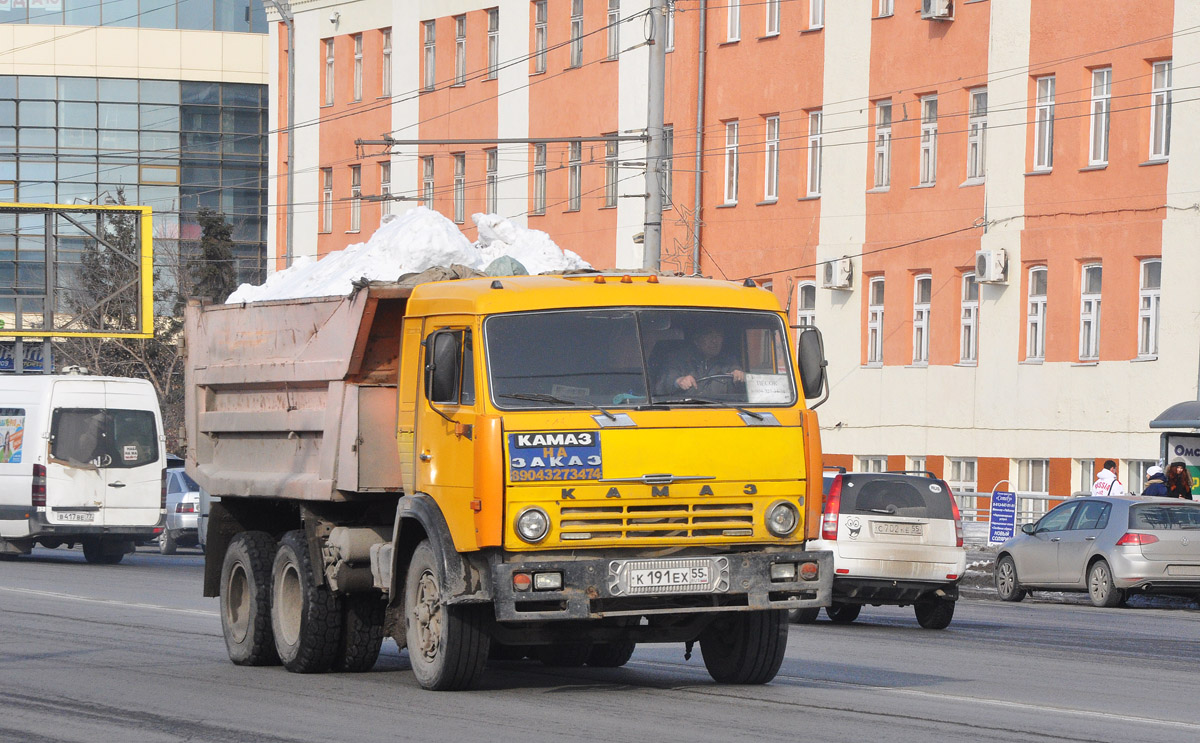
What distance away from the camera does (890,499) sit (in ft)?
68.7

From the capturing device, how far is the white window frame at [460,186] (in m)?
53.1

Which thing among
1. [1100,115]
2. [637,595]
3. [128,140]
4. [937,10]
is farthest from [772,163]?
[128,140]

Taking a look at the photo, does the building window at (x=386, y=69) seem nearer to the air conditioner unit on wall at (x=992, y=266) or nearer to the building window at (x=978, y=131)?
the building window at (x=978, y=131)

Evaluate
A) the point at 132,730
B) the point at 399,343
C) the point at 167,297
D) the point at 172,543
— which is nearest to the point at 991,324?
the point at 172,543

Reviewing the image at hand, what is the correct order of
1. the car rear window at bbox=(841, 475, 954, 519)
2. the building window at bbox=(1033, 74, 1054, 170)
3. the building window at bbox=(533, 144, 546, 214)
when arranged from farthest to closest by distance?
the building window at bbox=(533, 144, 546, 214), the building window at bbox=(1033, 74, 1054, 170), the car rear window at bbox=(841, 475, 954, 519)

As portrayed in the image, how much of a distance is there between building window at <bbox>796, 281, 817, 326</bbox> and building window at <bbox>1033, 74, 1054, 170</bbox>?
679cm

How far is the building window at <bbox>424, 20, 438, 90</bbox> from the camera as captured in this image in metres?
53.3

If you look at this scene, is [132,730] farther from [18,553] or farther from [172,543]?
[172,543]

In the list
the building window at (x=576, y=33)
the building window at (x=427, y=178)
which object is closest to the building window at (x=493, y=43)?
the building window at (x=576, y=33)

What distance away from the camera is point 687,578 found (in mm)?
11656

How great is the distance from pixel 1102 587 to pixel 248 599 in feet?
44.3

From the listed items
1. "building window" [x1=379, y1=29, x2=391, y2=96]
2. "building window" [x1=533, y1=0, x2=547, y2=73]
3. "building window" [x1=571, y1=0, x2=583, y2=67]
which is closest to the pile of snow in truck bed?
"building window" [x1=571, y1=0, x2=583, y2=67]

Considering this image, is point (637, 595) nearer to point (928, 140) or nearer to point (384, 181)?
point (928, 140)

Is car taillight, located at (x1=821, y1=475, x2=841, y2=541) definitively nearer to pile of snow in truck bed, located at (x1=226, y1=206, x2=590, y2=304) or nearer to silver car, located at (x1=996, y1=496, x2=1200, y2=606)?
pile of snow in truck bed, located at (x1=226, y1=206, x2=590, y2=304)
